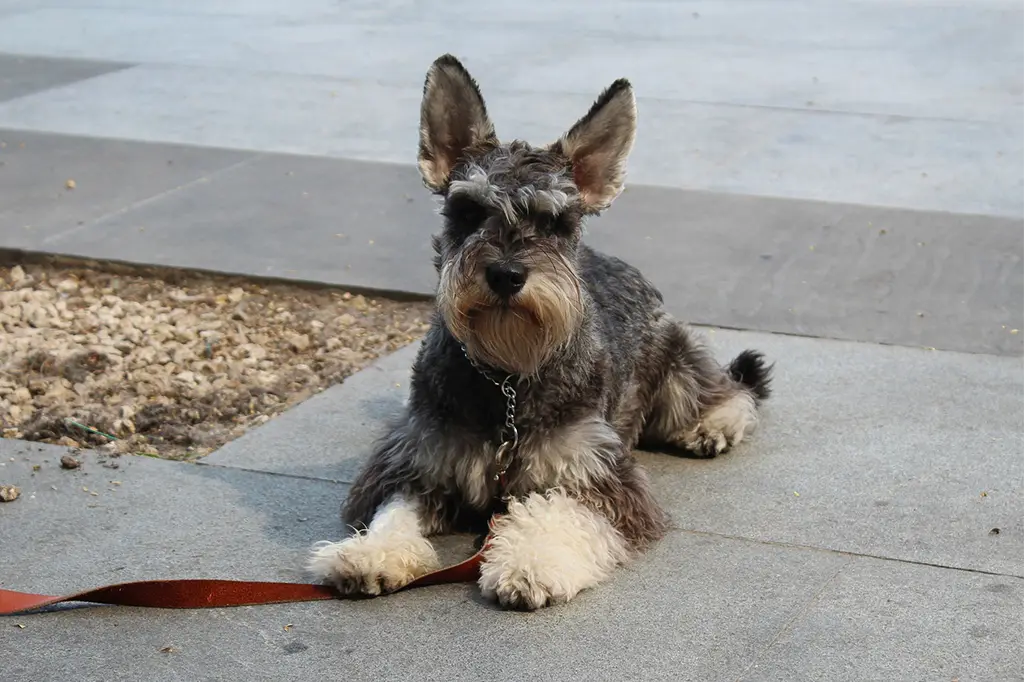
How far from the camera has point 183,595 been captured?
15.8 feet

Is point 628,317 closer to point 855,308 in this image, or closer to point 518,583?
point 518,583

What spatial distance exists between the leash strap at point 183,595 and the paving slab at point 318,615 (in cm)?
4

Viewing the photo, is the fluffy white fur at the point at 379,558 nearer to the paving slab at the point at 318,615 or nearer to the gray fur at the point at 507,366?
the paving slab at the point at 318,615

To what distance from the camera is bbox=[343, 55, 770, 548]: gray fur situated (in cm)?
476

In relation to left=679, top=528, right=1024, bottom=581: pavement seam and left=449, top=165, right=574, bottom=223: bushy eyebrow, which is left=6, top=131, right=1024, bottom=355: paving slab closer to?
left=679, top=528, right=1024, bottom=581: pavement seam

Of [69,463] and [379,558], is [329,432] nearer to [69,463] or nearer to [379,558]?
[69,463]

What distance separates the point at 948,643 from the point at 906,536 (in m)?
0.86

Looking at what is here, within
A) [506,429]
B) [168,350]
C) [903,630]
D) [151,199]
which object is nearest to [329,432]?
[168,350]

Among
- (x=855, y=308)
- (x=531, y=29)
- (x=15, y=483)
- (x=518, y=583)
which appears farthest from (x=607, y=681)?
(x=531, y=29)

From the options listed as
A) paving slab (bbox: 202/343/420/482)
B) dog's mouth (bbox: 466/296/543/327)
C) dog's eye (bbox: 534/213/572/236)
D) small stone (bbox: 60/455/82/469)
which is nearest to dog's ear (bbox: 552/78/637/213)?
dog's eye (bbox: 534/213/572/236)

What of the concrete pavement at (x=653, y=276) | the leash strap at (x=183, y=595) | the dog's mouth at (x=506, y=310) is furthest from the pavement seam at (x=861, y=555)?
the leash strap at (x=183, y=595)

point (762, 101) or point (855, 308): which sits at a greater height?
point (762, 101)

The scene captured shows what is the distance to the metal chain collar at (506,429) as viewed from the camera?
5.12m

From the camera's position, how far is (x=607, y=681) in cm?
436
